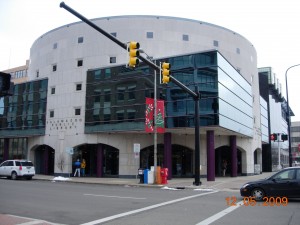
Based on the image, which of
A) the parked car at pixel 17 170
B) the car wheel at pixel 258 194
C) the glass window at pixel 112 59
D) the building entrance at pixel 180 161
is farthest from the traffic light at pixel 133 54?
the glass window at pixel 112 59

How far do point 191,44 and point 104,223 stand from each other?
104ft

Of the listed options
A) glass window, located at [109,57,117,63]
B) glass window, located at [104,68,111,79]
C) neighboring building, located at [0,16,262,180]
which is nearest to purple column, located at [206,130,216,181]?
neighboring building, located at [0,16,262,180]

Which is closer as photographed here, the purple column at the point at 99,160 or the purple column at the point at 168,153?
the purple column at the point at 168,153

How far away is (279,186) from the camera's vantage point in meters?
14.6

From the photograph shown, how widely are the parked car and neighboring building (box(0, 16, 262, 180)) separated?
4.30 m

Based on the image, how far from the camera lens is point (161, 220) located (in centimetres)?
1065

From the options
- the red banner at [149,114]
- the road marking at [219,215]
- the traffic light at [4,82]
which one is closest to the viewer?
the traffic light at [4,82]

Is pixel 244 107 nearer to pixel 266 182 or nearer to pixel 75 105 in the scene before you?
pixel 75 105

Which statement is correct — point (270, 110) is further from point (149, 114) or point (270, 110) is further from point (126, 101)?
point (149, 114)

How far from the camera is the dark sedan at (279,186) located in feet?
47.4

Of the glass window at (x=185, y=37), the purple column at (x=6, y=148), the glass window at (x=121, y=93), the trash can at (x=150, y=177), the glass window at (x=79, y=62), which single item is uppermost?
the glass window at (x=185, y=37)

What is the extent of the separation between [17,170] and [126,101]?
38.4ft

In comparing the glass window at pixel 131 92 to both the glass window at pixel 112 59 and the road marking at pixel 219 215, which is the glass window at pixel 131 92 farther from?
the road marking at pixel 219 215

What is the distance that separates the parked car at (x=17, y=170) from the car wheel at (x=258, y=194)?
23.0m
